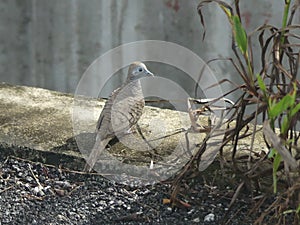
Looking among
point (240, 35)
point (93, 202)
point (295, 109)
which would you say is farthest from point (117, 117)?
point (295, 109)

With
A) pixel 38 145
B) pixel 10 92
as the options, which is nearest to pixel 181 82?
pixel 10 92

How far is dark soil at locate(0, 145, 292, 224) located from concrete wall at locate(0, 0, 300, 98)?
215cm

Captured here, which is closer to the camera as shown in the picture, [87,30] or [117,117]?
[117,117]

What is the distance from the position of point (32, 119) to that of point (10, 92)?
0.86 feet

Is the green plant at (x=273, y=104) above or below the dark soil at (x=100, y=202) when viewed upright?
above

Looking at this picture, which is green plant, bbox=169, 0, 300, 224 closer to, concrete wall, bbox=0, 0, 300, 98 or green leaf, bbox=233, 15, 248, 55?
green leaf, bbox=233, 15, 248, 55

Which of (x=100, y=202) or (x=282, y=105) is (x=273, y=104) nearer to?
(x=282, y=105)

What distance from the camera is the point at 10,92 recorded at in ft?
9.05

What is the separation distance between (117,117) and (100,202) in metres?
0.35

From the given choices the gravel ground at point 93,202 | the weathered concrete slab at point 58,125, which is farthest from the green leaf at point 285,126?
the weathered concrete slab at point 58,125

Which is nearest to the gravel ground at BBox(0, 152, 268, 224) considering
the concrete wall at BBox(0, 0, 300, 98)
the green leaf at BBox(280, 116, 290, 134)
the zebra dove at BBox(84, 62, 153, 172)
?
the zebra dove at BBox(84, 62, 153, 172)

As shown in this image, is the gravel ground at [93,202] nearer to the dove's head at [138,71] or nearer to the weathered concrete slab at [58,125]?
the weathered concrete slab at [58,125]

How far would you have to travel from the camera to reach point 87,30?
4520 millimetres

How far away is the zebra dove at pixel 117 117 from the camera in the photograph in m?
2.32
